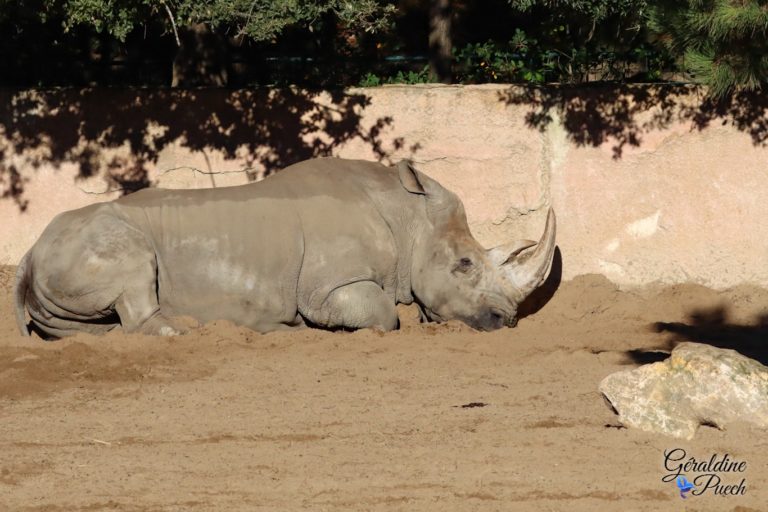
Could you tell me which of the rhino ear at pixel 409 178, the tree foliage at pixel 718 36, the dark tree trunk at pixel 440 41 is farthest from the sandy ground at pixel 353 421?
the dark tree trunk at pixel 440 41

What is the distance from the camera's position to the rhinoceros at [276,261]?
9.50 m

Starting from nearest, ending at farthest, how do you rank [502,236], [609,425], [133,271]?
[609,425]
[133,271]
[502,236]

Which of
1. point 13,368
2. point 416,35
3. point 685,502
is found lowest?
point 13,368

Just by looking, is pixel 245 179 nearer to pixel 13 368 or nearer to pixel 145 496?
pixel 13 368

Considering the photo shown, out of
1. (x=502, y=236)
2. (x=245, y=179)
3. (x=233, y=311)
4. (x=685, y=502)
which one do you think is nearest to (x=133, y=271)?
(x=233, y=311)

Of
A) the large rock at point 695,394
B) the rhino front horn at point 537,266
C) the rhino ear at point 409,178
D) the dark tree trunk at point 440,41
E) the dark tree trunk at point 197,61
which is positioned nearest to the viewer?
the large rock at point 695,394

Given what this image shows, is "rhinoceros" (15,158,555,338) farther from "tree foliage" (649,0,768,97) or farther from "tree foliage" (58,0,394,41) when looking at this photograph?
"tree foliage" (649,0,768,97)

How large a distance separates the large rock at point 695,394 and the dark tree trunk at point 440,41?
608 centimetres

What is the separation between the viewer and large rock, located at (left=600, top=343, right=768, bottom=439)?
6.85 m

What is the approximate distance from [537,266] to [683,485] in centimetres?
411

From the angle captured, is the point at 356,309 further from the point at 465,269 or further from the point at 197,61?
the point at 197,61

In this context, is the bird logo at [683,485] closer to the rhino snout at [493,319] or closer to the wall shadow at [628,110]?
the rhino snout at [493,319]

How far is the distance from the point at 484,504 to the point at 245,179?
581 cm

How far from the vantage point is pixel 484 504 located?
5953 mm
